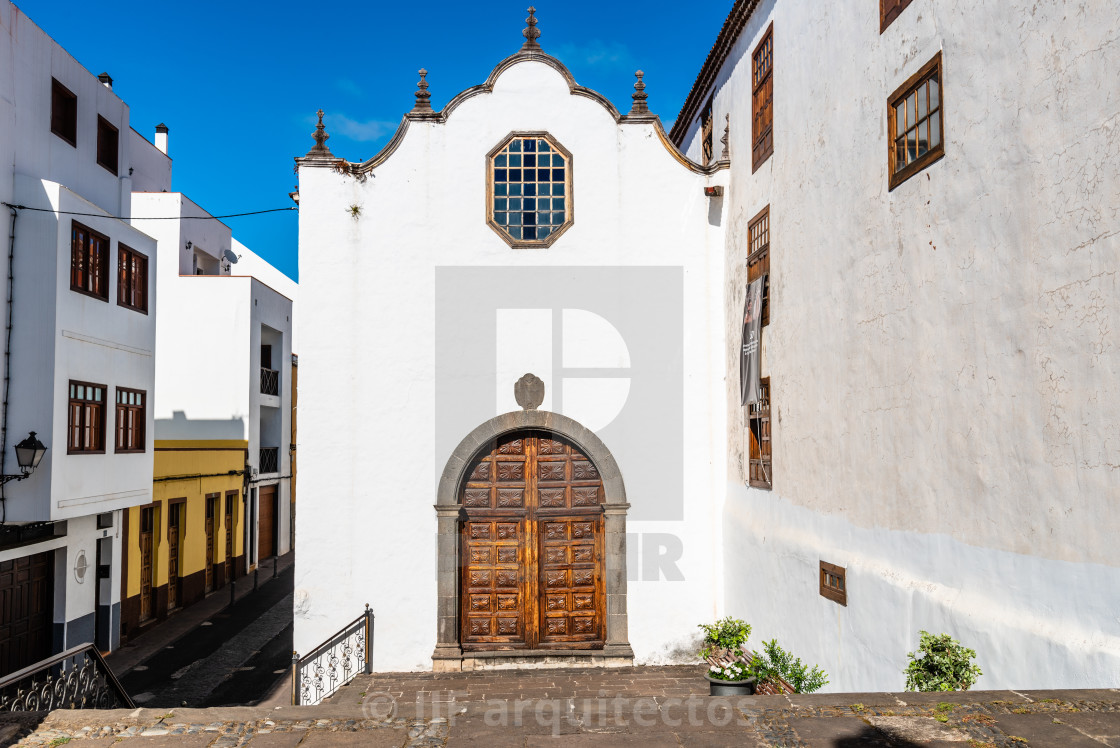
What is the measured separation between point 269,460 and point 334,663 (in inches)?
631

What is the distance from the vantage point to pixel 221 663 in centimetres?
1474

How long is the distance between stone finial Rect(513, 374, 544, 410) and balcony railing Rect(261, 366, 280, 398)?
14.8m

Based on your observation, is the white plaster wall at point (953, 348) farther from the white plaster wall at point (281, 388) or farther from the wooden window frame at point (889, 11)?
the white plaster wall at point (281, 388)

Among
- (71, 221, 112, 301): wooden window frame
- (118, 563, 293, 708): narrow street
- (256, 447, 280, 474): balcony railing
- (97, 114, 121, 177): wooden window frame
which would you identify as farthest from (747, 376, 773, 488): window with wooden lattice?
(256, 447, 280, 474): balcony railing

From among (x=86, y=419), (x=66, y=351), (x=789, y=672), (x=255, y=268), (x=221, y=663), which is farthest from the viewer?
(x=255, y=268)

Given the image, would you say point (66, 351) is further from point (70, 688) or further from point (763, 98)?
point (763, 98)

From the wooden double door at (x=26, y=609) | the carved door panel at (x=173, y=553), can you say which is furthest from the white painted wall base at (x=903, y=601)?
the carved door panel at (x=173, y=553)

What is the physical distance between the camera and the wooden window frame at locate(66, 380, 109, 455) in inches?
523

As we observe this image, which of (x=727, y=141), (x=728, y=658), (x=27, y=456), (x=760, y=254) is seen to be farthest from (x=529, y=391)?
(x=27, y=456)

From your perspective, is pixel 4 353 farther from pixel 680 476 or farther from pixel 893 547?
pixel 893 547

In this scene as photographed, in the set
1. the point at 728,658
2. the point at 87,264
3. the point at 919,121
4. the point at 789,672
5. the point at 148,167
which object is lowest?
the point at 728,658

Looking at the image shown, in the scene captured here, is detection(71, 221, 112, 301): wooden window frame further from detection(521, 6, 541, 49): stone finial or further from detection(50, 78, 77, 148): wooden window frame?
detection(521, 6, 541, 49): stone finial

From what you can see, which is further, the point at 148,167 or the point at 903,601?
the point at 148,167

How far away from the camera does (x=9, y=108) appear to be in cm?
1295
